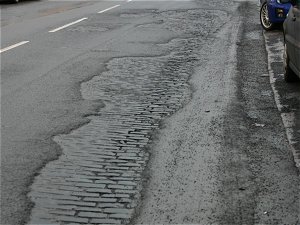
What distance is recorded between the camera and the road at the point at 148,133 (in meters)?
4.02

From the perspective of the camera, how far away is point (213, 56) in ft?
33.0

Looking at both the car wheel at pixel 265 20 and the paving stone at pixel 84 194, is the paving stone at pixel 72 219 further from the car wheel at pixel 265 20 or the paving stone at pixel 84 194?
the car wheel at pixel 265 20

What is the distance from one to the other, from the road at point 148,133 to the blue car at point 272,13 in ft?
2.64

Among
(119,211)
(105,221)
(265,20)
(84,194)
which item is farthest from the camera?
(265,20)

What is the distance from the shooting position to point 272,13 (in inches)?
480

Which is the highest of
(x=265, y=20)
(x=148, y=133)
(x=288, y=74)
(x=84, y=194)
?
(x=84, y=194)

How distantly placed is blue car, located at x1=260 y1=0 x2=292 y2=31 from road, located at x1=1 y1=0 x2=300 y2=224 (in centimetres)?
80

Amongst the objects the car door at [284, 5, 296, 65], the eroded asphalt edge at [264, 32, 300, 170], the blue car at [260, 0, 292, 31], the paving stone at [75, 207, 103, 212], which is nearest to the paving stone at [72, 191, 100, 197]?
the paving stone at [75, 207, 103, 212]

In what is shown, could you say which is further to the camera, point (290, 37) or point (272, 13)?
point (272, 13)

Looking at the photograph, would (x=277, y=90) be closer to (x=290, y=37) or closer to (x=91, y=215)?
(x=290, y=37)

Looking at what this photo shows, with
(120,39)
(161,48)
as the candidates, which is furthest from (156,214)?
(120,39)

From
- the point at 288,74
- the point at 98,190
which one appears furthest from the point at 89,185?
the point at 288,74

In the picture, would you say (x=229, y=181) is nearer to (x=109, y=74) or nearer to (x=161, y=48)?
(x=109, y=74)

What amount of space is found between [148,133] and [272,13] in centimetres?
755
